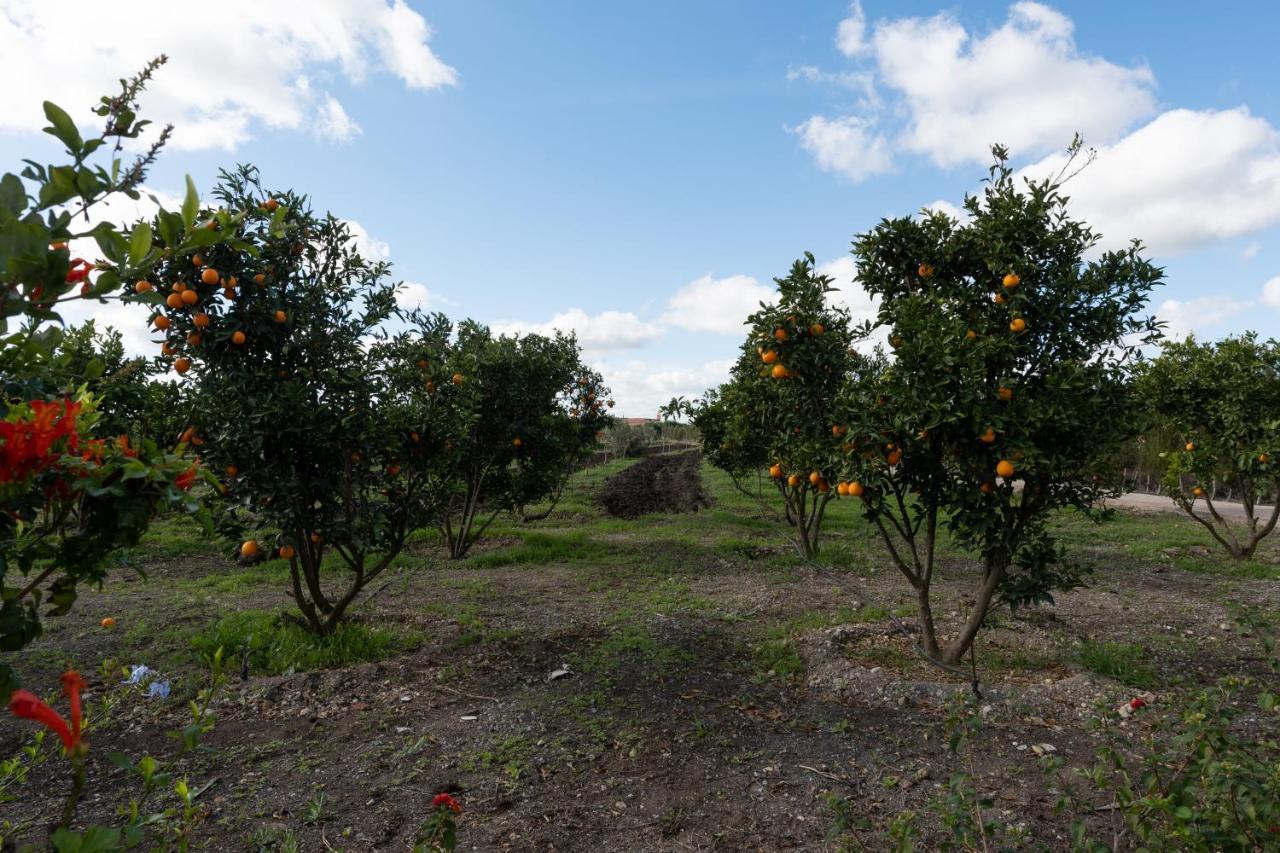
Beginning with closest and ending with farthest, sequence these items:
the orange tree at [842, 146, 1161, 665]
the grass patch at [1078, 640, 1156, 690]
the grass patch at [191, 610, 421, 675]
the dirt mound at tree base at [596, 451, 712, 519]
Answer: the orange tree at [842, 146, 1161, 665] < the grass patch at [1078, 640, 1156, 690] < the grass patch at [191, 610, 421, 675] < the dirt mound at tree base at [596, 451, 712, 519]

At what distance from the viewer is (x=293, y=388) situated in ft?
14.7

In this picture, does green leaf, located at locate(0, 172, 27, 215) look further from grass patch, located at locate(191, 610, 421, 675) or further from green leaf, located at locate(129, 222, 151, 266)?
grass patch, located at locate(191, 610, 421, 675)

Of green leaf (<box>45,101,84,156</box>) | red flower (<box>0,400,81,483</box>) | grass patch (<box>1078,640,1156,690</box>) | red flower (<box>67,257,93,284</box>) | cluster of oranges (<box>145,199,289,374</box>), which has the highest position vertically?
cluster of oranges (<box>145,199,289,374</box>)

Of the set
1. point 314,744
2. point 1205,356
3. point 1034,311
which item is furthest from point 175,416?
point 1205,356

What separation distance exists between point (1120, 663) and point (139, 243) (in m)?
5.85

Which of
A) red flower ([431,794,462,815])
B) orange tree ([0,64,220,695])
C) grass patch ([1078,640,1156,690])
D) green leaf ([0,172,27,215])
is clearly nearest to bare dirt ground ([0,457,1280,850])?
grass patch ([1078,640,1156,690])

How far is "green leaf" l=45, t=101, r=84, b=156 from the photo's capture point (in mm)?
1153

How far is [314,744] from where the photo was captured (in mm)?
3762

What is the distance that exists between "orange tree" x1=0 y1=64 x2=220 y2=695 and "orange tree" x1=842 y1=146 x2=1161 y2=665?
12.1 feet

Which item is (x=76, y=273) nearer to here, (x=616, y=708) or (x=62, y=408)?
(x=62, y=408)

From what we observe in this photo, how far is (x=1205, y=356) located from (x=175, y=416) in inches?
420

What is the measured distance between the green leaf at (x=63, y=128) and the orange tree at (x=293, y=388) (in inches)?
128

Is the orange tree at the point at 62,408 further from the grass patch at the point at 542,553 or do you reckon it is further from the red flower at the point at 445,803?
the grass patch at the point at 542,553

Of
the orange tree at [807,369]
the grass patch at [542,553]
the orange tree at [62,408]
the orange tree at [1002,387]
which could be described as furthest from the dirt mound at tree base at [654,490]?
the orange tree at [62,408]
